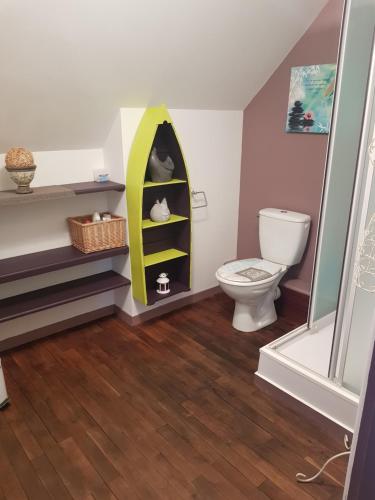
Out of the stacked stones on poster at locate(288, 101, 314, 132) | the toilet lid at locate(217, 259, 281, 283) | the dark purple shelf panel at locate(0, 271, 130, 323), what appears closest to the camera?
the dark purple shelf panel at locate(0, 271, 130, 323)

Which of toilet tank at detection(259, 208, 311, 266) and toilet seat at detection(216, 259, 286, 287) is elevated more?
toilet tank at detection(259, 208, 311, 266)

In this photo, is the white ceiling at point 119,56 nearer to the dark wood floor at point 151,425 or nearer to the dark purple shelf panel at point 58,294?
the dark purple shelf panel at point 58,294

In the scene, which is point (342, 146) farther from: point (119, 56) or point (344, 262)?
point (119, 56)

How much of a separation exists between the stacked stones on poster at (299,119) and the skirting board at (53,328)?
72.0 inches

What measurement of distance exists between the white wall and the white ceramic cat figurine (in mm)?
286

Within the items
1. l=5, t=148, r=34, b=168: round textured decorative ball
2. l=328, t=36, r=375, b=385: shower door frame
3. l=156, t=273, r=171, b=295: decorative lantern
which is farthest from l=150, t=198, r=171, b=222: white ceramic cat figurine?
l=328, t=36, r=375, b=385: shower door frame

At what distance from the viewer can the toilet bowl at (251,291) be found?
94.4 inches

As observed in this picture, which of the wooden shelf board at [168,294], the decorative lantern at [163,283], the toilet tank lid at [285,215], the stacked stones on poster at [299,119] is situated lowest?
the wooden shelf board at [168,294]

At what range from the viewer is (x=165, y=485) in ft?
5.05

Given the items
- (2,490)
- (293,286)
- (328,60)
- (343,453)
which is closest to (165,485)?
(2,490)

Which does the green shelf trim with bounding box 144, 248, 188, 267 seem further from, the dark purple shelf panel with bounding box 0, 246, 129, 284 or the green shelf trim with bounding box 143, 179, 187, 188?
the green shelf trim with bounding box 143, 179, 187, 188

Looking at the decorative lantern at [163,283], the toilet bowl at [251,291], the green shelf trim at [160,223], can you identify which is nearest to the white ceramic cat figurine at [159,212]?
the green shelf trim at [160,223]

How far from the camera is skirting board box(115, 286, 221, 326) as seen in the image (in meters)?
2.73

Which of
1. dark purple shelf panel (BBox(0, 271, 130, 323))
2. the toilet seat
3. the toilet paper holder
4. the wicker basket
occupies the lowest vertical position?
dark purple shelf panel (BBox(0, 271, 130, 323))
